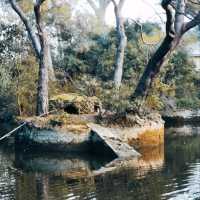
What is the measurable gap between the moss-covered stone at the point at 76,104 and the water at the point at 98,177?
117 inches

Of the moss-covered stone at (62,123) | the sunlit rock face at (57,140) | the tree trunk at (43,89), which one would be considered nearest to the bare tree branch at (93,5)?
the tree trunk at (43,89)

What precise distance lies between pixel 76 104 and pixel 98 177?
8169mm

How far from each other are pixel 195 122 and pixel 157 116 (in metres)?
10.6

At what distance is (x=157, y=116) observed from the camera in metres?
23.7

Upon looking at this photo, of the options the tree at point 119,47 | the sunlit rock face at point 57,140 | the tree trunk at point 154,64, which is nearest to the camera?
the sunlit rock face at point 57,140

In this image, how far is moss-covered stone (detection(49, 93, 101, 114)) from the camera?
23.7m

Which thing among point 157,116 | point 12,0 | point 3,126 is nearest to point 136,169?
point 157,116

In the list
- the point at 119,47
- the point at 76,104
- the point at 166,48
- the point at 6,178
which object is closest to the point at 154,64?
the point at 166,48

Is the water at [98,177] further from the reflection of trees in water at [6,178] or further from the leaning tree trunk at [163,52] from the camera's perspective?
the leaning tree trunk at [163,52]

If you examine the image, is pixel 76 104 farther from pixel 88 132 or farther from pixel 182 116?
pixel 182 116

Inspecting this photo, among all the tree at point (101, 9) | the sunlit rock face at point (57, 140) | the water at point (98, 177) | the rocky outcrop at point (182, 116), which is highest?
the tree at point (101, 9)

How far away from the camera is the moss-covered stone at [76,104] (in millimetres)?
23734

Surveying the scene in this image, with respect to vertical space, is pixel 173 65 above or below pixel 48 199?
above

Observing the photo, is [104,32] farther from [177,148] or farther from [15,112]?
[177,148]
